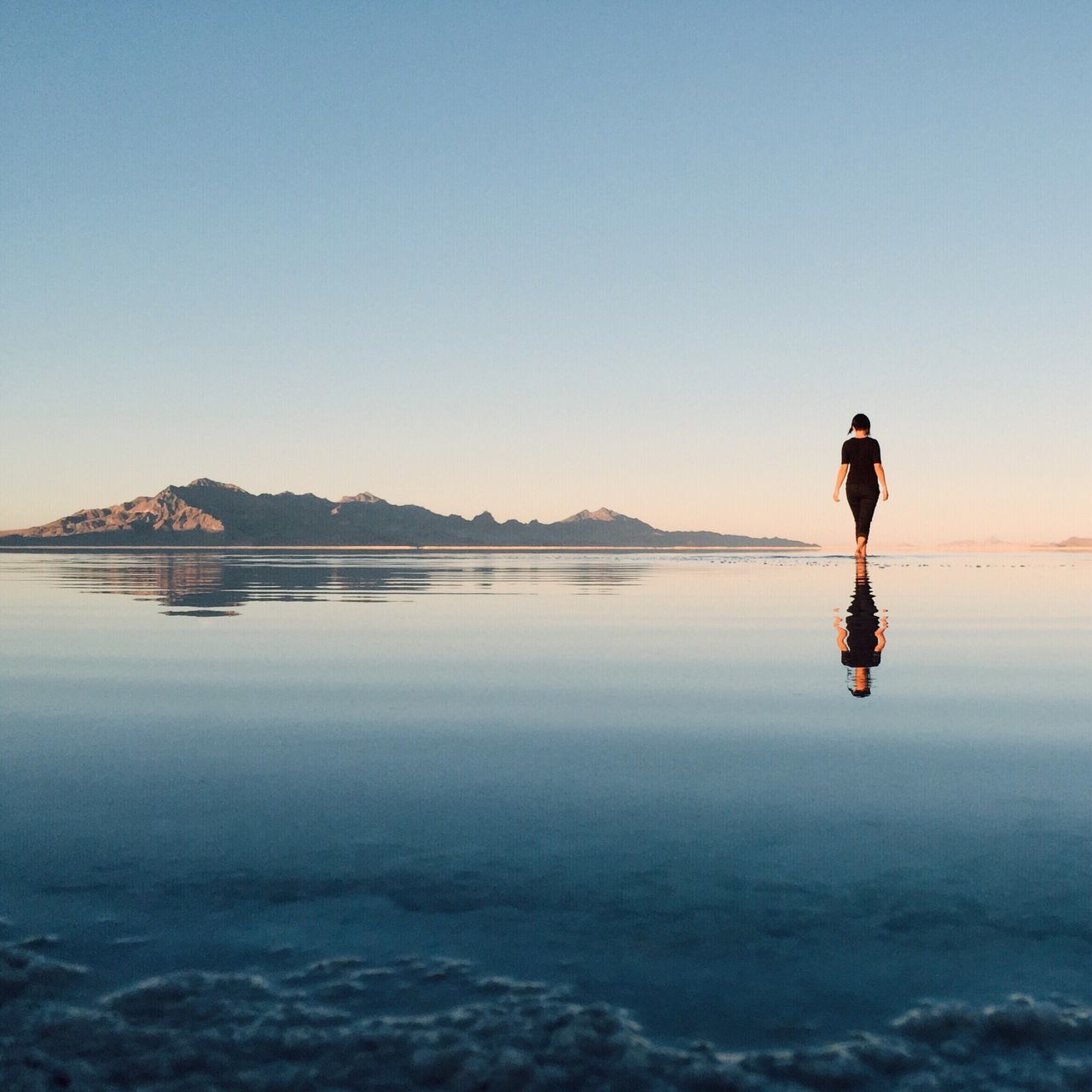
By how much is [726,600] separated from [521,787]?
19277 mm

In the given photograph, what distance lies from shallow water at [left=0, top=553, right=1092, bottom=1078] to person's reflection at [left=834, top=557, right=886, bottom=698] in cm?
21

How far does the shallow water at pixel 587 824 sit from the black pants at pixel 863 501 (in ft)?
27.1

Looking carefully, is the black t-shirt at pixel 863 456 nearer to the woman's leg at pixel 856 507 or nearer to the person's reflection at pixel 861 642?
the woman's leg at pixel 856 507

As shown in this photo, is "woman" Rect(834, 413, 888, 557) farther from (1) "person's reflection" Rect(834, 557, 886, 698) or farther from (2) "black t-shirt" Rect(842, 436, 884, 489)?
(1) "person's reflection" Rect(834, 557, 886, 698)

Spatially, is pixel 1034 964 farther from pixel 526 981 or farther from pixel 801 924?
pixel 526 981

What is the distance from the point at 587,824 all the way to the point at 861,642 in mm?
10580

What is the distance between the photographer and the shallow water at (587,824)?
353 centimetres

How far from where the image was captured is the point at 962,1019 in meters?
3.12

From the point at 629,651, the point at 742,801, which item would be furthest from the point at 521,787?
the point at 629,651

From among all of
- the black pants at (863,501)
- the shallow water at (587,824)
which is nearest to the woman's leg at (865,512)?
the black pants at (863,501)

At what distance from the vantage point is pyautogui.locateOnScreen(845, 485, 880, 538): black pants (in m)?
20.3

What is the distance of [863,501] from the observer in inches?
805

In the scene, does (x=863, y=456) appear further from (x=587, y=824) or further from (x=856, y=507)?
(x=587, y=824)

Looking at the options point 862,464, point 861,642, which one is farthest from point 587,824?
point 862,464
